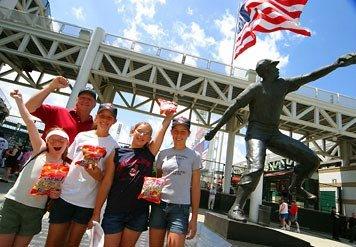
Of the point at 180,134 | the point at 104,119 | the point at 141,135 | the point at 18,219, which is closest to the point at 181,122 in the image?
the point at 180,134

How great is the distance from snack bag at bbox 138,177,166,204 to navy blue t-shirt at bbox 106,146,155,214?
120mm

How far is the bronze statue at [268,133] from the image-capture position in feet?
13.9

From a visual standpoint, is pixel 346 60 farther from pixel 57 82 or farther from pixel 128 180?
pixel 57 82

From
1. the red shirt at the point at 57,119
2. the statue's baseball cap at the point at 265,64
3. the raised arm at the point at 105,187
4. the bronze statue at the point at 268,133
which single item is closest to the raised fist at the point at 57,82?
the red shirt at the point at 57,119

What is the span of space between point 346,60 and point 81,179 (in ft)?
12.1

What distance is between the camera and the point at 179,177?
9.80ft

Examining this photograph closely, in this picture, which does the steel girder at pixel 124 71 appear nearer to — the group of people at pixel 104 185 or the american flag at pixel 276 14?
the american flag at pixel 276 14

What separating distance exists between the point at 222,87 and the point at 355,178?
12.4 metres

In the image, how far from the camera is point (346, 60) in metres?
4.08

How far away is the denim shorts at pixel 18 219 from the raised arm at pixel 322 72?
12.7ft

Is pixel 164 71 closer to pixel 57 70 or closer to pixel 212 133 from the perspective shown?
pixel 57 70

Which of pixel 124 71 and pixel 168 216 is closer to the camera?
pixel 168 216

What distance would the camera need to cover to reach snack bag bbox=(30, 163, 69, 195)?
257 cm

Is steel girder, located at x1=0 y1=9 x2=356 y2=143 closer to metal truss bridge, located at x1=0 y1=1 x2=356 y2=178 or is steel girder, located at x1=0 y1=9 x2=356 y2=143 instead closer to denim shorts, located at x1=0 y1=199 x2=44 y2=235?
metal truss bridge, located at x1=0 y1=1 x2=356 y2=178
